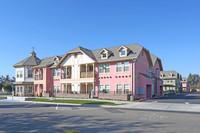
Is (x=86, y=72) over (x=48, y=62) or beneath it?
beneath

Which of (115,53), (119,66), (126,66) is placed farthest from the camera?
(115,53)

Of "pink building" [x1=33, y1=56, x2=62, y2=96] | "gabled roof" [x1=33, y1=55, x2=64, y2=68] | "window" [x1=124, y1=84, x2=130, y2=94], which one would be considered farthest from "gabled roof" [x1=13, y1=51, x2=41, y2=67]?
"window" [x1=124, y1=84, x2=130, y2=94]

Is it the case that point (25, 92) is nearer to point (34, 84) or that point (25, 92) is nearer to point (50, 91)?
point (34, 84)

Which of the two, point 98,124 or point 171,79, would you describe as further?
point 171,79

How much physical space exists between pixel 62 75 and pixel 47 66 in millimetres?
5064

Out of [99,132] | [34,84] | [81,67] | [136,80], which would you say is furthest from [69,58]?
[99,132]

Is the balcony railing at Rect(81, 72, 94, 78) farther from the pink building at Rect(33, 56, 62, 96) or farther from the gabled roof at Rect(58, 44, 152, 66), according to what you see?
the pink building at Rect(33, 56, 62, 96)

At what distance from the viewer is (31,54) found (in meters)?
49.2

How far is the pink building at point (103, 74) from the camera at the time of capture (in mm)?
30641

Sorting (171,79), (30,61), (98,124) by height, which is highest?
(30,61)

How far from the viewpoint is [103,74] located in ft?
110

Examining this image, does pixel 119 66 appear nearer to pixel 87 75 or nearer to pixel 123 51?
pixel 123 51

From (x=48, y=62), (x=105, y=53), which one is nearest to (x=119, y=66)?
(x=105, y=53)

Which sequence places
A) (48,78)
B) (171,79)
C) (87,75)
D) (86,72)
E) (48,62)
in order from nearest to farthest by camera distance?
1. (86,72)
2. (87,75)
3. (48,78)
4. (48,62)
5. (171,79)
